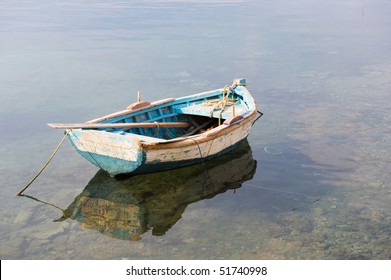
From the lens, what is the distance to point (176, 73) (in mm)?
19156

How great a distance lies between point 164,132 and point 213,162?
1454 millimetres

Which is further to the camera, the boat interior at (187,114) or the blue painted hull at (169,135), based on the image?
the boat interior at (187,114)

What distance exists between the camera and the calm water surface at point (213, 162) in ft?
26.1

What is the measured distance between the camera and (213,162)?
10891 mm

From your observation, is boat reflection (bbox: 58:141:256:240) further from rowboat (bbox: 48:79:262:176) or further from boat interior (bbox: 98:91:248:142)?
boat interior (bbox: 98:91:248:142)

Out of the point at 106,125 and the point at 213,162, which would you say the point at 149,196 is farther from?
the point at 213,162

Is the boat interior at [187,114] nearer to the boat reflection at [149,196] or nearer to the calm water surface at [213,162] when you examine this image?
the calm water surface at [213,162]

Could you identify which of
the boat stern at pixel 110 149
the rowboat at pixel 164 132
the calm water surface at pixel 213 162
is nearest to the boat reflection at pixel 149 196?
the calm water surface at pixel 213 162

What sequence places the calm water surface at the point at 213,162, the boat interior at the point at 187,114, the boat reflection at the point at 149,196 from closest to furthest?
the calm water surface at the point at 213,162 → the boat reflection at the point at 149,196 → the boat interior at the point at 187,114

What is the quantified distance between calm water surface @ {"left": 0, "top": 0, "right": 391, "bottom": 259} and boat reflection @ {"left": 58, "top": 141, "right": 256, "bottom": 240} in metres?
0.04

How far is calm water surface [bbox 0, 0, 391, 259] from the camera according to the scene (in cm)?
794

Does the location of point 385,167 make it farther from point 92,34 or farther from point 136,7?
point 136,7

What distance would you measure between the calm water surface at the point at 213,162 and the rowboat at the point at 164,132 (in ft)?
1.78
